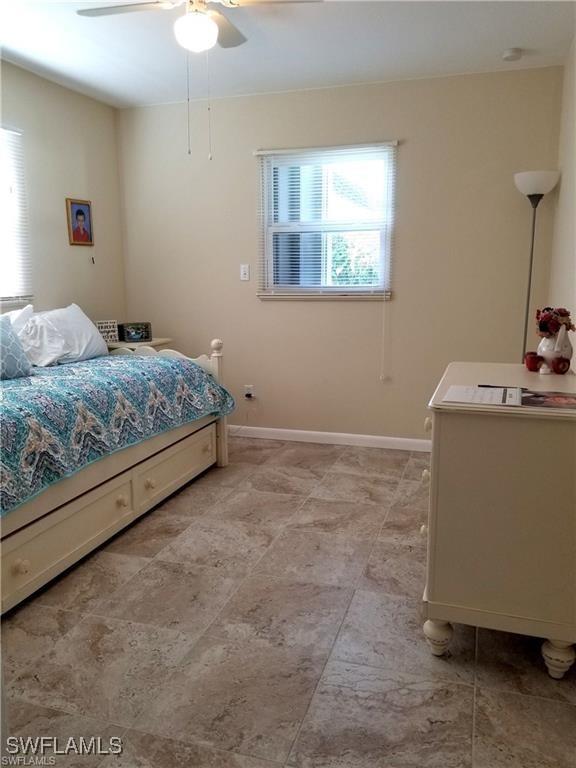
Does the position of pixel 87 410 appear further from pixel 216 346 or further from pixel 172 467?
pixel 216 346

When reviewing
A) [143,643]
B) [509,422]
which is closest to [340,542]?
[143,643]

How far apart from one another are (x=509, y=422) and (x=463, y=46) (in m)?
2.40

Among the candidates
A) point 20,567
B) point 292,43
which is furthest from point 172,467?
point 292,43

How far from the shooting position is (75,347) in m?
3.41

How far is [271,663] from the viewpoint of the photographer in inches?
70.7

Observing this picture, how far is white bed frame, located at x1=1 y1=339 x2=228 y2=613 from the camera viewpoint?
6.80 feet

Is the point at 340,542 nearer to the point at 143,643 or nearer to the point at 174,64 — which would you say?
the point at 143,643

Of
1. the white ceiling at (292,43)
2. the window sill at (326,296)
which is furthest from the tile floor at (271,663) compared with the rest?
the white ceiling at (292,43)

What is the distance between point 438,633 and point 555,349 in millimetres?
1155

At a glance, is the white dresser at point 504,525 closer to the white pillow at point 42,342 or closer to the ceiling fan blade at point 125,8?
the ceiling fan blade at point 125,8

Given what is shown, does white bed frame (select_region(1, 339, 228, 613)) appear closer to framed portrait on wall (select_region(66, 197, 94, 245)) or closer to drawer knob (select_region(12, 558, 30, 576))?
drawer knob (select_region(12, 558, 30, 576))

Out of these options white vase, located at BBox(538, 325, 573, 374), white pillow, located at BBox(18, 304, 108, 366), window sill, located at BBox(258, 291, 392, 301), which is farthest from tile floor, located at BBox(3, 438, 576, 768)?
window sill, located at BBox(258, 291, 392, 301)

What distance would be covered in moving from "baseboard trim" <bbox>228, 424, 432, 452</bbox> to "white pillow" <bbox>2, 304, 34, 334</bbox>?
167 cm

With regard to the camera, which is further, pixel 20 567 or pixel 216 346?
pixel 216 346
